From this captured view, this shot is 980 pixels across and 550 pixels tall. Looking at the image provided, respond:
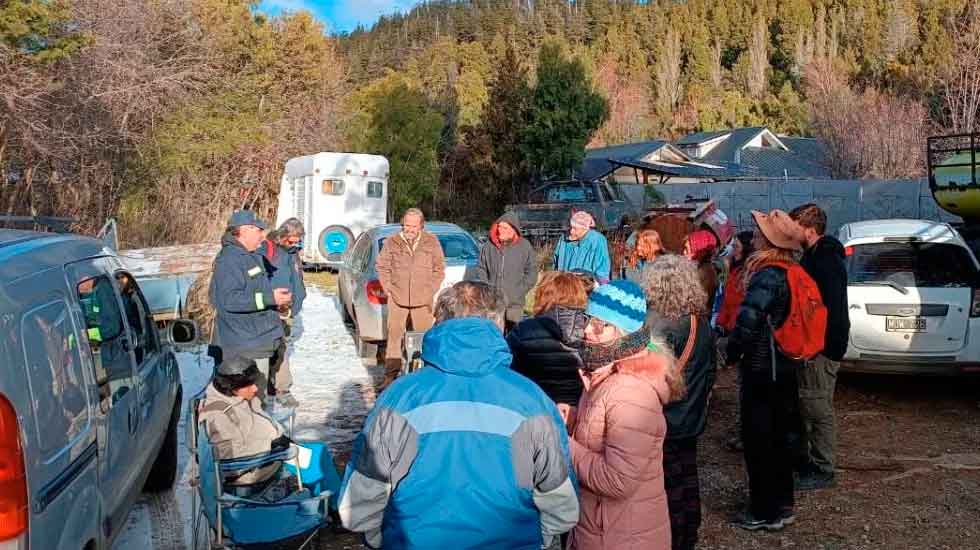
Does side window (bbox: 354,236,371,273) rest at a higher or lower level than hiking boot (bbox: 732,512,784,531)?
higher

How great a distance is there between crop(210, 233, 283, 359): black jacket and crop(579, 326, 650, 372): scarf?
346cm

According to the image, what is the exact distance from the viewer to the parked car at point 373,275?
9570 millimetres

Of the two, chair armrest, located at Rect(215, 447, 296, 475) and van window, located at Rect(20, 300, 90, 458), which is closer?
van window, located at Rect(20, 300, 90, 458)

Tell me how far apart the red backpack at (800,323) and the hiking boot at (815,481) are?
131 cm

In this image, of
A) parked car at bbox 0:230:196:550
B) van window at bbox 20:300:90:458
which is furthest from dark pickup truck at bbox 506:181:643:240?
van window at bbox 20:300:90:458

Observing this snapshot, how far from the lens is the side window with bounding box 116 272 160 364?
192 inches

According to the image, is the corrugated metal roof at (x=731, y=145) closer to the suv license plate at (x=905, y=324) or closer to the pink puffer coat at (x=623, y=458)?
the suv license plate at (x=905, y=324)

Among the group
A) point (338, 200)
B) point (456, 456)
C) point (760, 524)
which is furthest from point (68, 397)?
point (338, 200)

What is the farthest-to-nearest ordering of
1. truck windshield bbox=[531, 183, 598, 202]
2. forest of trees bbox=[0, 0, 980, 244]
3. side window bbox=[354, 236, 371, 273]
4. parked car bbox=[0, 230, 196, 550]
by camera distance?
truck windshield bbox=[531, 183, 598, 202] → forest of trees bbox=[0, 0, 980, 244] → side window bbox=[354, 236, 371, 273] → parked car bbox=[0, 230, 196, 550]

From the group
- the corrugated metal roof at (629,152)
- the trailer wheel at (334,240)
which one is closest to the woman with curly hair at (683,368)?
the trailer wheel at (334,240)

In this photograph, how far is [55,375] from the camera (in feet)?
9.85

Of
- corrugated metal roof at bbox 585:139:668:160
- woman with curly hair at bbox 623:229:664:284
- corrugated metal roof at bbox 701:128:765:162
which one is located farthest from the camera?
corrugated metal roof at bbox 701:128:765:162

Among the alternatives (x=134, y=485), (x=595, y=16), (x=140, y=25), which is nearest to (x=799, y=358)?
(x=134, y=485)

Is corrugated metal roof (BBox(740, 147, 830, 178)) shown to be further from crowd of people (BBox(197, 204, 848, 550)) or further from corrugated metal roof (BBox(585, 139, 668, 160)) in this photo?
crowd of people (BBox(197, 204, 848, 550))
